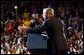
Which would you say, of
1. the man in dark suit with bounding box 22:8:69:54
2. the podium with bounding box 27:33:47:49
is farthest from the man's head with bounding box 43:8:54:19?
the podium with bounding box 27:33:47:49

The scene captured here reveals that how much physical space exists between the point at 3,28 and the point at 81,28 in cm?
301

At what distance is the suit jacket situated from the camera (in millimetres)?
5035

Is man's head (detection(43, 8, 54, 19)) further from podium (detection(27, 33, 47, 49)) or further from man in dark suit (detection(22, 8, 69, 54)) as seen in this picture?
podium (detection(27, 33, 47, 49))

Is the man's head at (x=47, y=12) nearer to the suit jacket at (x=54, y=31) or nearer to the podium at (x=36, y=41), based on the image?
the suit jacket at (x=54, y=31)

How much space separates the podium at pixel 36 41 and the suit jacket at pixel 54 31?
83 millimetres

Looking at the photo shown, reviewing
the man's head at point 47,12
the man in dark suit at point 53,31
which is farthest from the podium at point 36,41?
the man's head at point 47,12

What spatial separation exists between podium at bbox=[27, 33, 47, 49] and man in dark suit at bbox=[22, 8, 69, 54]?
2.9 inches

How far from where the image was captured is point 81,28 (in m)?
13.3

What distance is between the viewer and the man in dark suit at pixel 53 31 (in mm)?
4996

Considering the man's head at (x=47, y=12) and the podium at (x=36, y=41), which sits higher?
the man's head at (x=47, y=12)

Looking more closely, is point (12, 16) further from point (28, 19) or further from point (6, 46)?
point (6, 46)

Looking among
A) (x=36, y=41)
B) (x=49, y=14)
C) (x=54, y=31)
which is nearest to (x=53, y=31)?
(x=54, y=31)

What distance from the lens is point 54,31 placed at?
5.21m

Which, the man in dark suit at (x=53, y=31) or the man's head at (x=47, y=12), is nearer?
the man in dark suit at (x=53, y=31)
